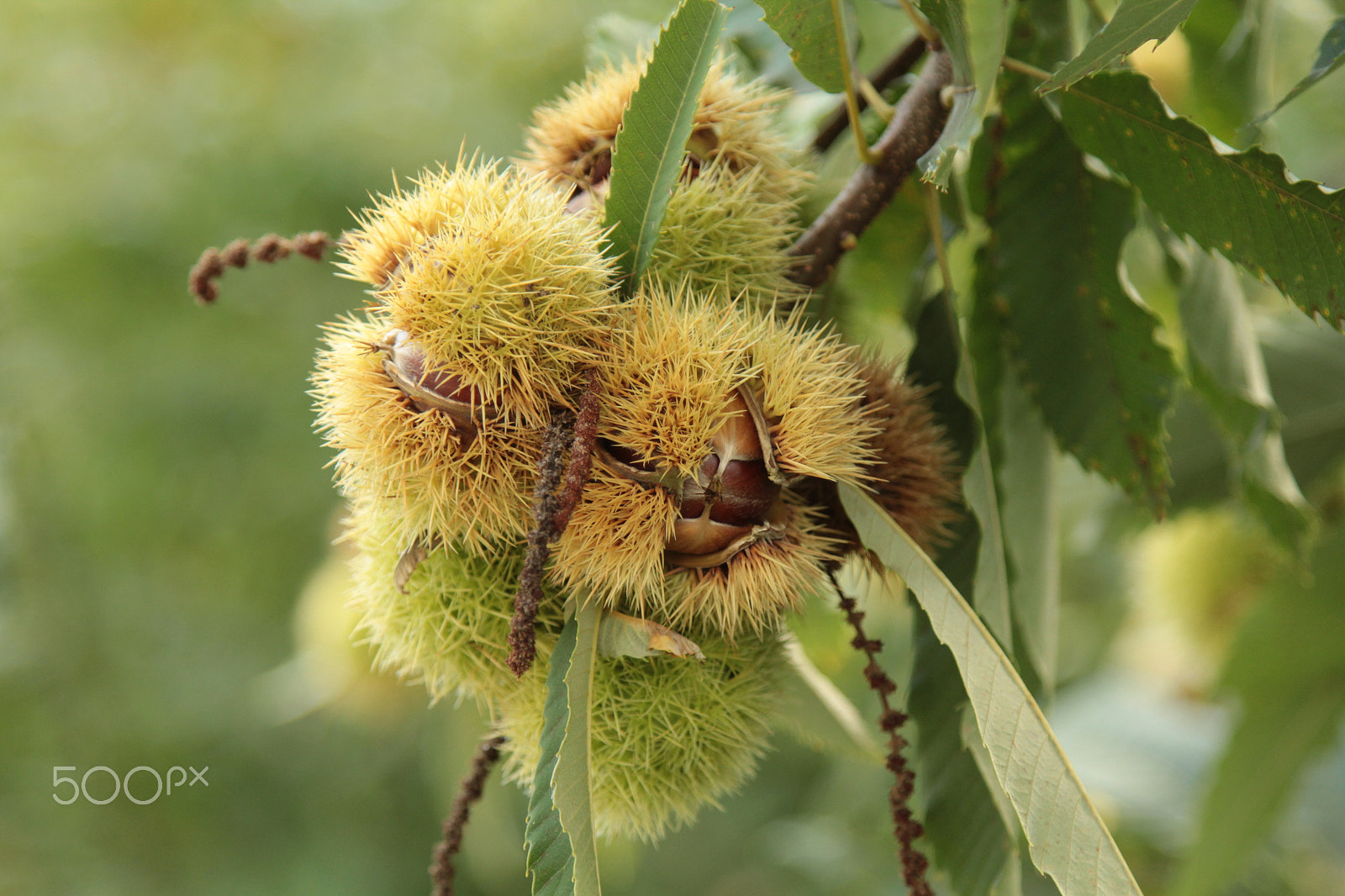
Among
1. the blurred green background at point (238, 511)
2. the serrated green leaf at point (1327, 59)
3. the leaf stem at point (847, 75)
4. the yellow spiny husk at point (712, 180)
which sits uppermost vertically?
the serrated green leaf at point (1327, 59)

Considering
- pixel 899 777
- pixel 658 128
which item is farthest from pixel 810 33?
pixel 899 777

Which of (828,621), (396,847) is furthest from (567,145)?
(396,847)

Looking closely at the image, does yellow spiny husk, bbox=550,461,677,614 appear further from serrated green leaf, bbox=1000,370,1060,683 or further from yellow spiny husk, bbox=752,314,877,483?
serrated green leaf, bbox=1000,370,1060,683

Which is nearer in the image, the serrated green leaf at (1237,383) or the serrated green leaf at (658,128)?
the serrated green leaf at (658,128)

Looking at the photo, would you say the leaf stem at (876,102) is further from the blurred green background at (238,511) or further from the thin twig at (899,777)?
the blurred green background at (238,511)

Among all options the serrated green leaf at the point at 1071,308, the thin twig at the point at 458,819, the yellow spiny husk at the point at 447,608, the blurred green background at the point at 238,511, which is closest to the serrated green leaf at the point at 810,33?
the serrated green leaf at the point at 1071,308

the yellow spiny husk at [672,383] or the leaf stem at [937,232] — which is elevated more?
the leaf stem at [937,232]

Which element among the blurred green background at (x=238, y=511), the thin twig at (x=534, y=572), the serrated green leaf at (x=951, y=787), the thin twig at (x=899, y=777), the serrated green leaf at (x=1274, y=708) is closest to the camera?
the thin twig at (x=534, y=572)

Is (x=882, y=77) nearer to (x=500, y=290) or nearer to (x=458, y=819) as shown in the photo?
(x=500, y=290)
